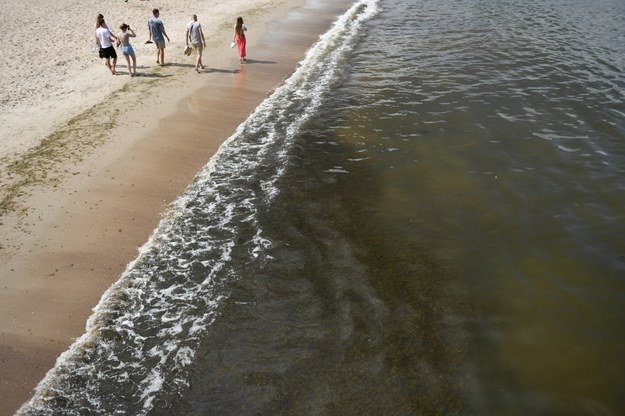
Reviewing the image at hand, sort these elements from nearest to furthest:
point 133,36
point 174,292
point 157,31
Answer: point 174,292 < point 133,36 < point 157,31

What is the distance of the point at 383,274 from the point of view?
10203 millimetres

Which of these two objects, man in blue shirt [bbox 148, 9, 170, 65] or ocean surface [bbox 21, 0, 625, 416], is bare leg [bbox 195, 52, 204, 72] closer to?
man in blue shirt [bbox 148, 9, 170, 65]

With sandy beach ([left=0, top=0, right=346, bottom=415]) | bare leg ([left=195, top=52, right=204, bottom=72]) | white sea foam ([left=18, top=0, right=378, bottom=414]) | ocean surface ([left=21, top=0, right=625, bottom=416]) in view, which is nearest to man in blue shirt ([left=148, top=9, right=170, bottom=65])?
sandy beach ([left=0, top=0, right=346, bottom=415])

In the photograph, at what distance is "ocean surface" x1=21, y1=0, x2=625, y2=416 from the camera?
7875 mm

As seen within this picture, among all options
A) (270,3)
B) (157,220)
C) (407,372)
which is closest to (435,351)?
(407,372)

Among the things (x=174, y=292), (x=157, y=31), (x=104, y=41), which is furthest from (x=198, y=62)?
(x=174, y=292)

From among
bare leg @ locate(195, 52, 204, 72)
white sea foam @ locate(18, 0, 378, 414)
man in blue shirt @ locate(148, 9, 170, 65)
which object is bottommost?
white sea foam @ locate(18, 0, 378, 414)

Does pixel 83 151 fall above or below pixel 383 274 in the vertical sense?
above

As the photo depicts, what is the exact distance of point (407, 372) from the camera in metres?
8.09

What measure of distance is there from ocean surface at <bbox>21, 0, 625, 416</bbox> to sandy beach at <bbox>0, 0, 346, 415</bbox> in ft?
1.68

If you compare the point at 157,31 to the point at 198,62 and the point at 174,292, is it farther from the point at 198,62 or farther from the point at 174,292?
the point at 174,292

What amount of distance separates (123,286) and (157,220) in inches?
89.5

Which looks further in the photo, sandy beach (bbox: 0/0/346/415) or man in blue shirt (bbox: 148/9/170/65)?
man in blue shirt (bbox: 148/9/170/65)

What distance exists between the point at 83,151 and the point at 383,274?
335 inches
